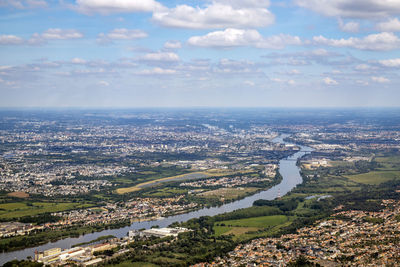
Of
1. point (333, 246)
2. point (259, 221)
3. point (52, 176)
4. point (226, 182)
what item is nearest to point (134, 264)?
point (333, 246)

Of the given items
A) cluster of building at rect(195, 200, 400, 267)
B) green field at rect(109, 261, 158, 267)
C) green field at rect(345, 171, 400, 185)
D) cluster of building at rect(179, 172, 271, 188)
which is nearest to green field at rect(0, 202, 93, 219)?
cluster of building at rect(179, 172, 271, 188)

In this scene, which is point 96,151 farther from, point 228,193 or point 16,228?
point 16,228

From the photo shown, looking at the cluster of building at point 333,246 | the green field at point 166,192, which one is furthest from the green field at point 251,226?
the green field at point 166,192

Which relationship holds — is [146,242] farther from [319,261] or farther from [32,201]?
[32,201]

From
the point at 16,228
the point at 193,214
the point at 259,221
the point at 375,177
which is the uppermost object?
the point at 375,177

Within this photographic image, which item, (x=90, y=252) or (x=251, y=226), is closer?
(x=90, y=252)

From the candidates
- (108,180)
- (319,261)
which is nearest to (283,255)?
(319,261)
